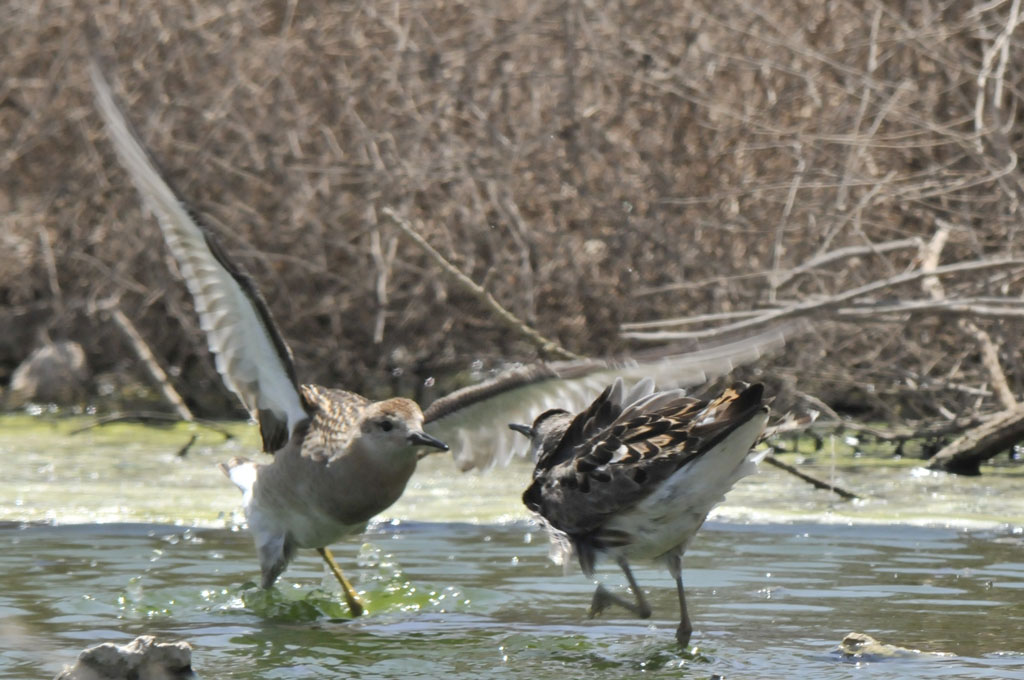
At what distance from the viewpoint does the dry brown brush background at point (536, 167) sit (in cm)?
948

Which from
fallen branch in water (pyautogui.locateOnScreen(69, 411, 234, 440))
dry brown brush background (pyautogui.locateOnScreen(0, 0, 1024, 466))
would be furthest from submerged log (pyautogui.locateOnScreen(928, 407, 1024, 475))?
fallen branch in water (pyautogui.locateOnScreen(69, 411, 234, 440))

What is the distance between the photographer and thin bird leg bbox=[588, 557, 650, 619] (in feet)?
18.4

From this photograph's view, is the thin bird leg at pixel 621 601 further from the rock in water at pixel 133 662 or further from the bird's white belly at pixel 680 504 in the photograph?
the rock in water at pixel 133 662

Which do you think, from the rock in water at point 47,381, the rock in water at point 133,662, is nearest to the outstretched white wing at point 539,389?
the rock in water at point 133,662

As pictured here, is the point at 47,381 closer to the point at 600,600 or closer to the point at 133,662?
the point at 600,600

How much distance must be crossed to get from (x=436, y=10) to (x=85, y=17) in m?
2.44

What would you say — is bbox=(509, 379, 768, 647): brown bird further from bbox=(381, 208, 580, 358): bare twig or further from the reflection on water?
bbox=(381, 208, 580, 358): bare twig

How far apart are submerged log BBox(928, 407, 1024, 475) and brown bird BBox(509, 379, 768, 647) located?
3.05 metres

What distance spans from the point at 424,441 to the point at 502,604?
2.39ft

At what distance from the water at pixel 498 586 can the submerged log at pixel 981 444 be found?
0.50 feet

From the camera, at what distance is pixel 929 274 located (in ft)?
24.0

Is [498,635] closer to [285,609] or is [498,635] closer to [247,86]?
[285,609]

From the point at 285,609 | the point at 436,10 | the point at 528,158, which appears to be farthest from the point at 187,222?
the point at 436,10

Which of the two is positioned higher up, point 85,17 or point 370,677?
point 85,17
